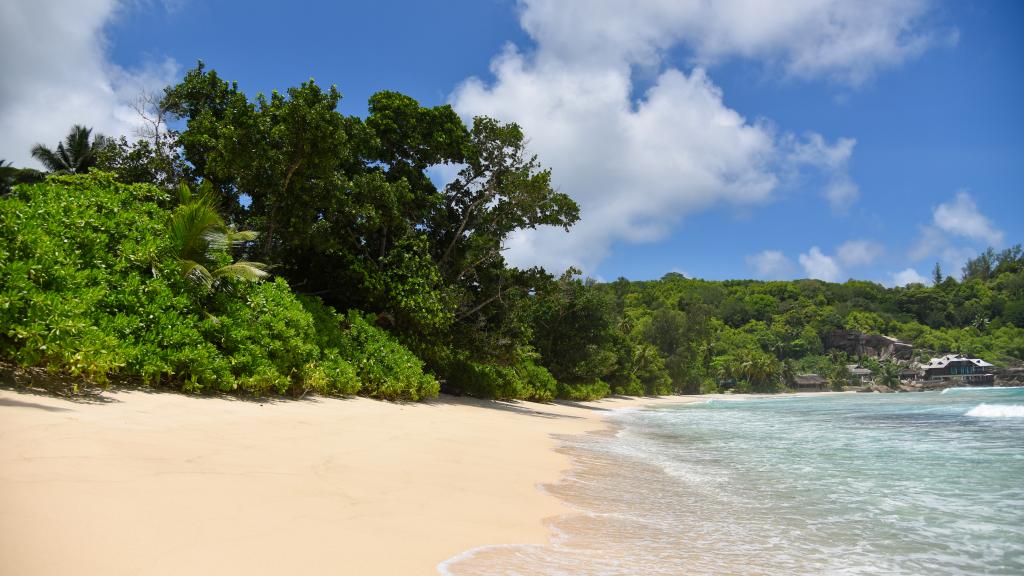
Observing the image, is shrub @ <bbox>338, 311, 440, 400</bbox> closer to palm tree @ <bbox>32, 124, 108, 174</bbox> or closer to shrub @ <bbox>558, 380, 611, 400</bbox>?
shrub @ <bbox>558, 380, 611, 400</bbox>

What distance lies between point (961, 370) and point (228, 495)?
371 feet

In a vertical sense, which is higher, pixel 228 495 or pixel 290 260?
pixel 290 260

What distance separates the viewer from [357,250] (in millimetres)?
16734

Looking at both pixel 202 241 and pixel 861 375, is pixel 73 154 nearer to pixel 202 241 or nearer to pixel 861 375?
pixel 202 241

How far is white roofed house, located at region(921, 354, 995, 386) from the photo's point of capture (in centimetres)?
8812

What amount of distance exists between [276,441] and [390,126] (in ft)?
45.0

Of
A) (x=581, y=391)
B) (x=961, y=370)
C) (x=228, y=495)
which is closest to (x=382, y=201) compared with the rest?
(x=228, y=495)

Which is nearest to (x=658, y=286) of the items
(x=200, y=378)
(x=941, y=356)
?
(x=941, y=356)

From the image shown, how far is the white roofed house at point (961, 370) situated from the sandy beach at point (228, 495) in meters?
108

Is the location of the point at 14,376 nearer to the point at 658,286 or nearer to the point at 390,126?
the point at 390,126

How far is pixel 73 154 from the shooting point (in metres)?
31.4

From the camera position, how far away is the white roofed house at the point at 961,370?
88125mm

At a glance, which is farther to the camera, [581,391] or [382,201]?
[581,391]

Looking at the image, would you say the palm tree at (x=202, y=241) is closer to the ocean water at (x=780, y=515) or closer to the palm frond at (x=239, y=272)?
the palm frond at (x=239, y=272)
